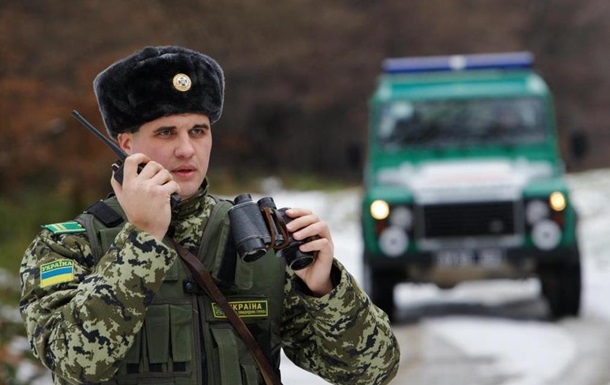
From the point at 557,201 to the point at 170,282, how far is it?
842 centimetres

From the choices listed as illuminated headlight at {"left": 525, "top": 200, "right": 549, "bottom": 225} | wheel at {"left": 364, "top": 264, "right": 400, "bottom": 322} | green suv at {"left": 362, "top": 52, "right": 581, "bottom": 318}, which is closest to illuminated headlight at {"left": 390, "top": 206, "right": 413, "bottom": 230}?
green suv at {"left": 362, "top": 52, "right": 581, "bottom": 318}

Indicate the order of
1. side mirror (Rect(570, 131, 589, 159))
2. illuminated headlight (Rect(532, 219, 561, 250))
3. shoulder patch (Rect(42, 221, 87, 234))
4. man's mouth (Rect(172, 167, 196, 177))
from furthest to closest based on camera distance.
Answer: side mirror (Rect(570, 131, 589, 159)), illuminated headlight (Rect(532, 219, 561, 250)), man's mouth (Rect(172, 167, 196, 177)), shoulder patch (Rect(42, 221, 87, 234))

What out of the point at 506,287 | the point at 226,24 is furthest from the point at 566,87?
the point at 506,287

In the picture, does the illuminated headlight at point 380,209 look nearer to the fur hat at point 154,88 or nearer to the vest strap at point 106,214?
the fur hat at point 154,88

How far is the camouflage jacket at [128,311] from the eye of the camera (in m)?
2.43

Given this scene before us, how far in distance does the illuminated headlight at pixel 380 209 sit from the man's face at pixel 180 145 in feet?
26.6

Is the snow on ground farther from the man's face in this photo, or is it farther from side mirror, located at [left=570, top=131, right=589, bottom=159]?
the man's face

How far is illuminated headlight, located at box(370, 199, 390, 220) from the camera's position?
35.6 feet

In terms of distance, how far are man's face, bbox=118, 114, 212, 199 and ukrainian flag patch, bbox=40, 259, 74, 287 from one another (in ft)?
0.99

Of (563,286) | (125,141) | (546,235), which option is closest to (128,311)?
(125,141)

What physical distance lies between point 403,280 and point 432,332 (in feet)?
2.05

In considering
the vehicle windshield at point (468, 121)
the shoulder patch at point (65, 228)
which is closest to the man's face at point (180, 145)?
the shoulder patch at point (65, 228)

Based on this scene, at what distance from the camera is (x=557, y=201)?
10.8m

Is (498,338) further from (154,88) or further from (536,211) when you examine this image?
(154,88)
